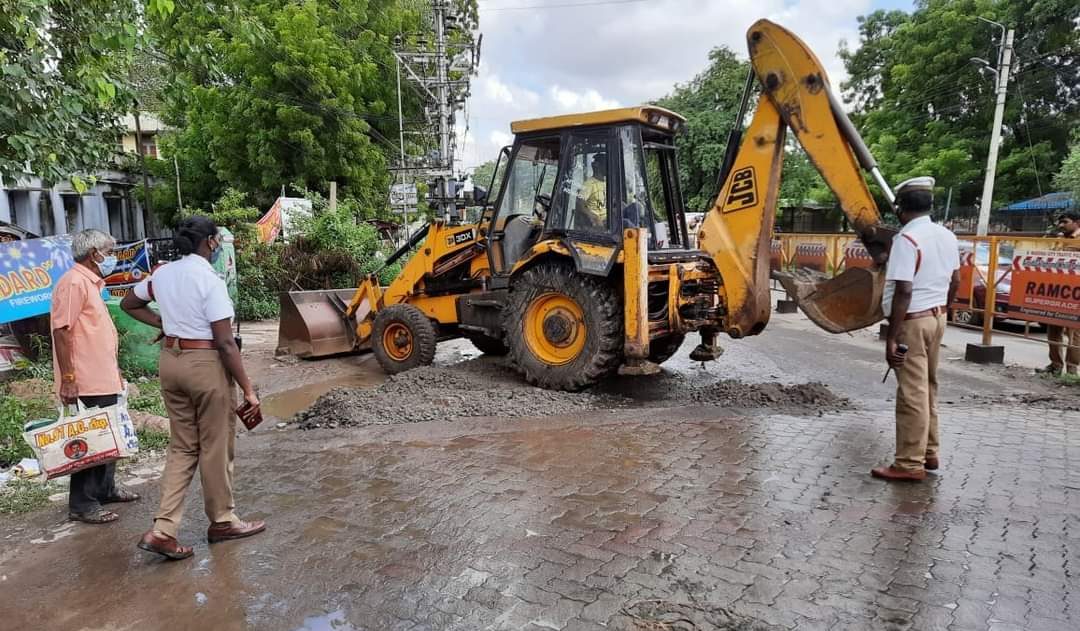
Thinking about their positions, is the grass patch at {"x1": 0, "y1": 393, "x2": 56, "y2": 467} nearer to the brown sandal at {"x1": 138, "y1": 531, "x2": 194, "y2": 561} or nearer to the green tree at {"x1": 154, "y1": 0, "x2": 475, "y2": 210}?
the brown sandal at {"x1": 138, "y1": 531, "x2": 194, "y2": 561}

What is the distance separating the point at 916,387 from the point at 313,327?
22.9 ft

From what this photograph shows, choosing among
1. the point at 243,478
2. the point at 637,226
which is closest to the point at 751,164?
the point at 637,226

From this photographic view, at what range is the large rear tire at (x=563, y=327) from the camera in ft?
19.5

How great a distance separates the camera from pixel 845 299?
5297 mm

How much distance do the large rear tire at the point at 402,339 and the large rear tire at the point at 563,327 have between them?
1.30 metres

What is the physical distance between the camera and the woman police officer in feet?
10.5

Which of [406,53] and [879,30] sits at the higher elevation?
[879,30]

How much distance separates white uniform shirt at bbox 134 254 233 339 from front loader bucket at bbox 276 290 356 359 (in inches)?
215

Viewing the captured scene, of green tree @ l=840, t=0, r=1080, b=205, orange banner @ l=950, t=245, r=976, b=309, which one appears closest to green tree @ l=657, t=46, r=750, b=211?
green tree @ l=840, t=0, r=1080, b=205

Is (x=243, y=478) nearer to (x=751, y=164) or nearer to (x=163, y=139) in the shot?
(x=751, y=164)

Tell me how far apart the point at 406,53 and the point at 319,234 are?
11746mm

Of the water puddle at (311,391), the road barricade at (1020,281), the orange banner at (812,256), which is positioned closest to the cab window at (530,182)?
the road barricade at (1020,281)

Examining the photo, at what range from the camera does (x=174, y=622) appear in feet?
9.07

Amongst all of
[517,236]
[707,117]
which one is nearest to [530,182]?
[517,236]
